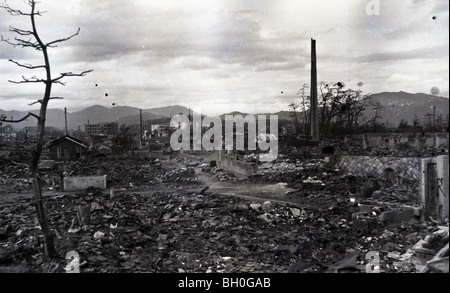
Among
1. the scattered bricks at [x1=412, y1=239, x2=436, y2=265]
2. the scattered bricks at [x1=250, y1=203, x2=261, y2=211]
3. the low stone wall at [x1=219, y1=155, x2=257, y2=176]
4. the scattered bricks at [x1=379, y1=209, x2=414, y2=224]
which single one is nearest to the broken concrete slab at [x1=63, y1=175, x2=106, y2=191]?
the low stone wall at [x1=219, y1=155, x2=257, y2=176]

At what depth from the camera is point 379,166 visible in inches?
576

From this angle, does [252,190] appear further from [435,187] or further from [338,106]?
[338,106]

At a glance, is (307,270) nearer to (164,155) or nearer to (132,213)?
(132,213)

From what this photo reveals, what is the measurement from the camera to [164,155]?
102 ft

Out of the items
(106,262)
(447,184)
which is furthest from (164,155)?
(447,184)

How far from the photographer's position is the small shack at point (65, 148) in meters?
28.3

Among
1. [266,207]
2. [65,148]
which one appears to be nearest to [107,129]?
[65,148]

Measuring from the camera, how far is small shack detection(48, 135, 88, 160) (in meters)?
28.3

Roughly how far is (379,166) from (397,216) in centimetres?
699

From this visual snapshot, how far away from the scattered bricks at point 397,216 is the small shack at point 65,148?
25.0 m

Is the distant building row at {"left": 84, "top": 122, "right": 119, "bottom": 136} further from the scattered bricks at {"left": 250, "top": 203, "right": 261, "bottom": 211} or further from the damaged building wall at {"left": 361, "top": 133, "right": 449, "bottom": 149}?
the scattered bricks at {"left": 250, "top": 203, "right": 261, "bottom": 211}

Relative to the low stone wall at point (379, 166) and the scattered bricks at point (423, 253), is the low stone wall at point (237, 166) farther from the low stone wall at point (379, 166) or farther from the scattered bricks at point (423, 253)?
the scattered bricks at point (423, 253)

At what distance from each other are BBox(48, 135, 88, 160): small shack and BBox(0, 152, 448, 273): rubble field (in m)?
15.3

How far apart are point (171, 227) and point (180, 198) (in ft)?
11.3
